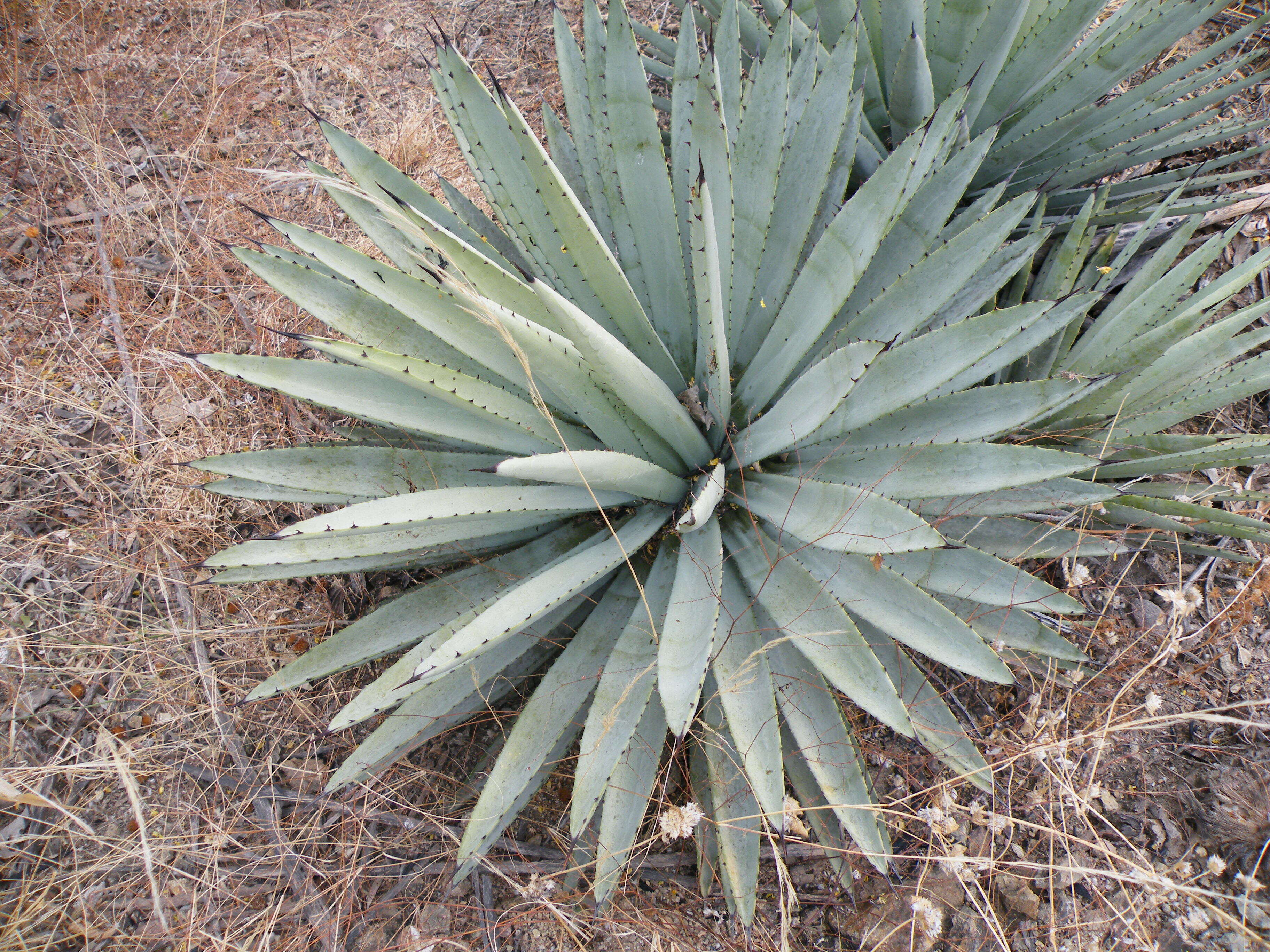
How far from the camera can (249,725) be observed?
2.30 meters

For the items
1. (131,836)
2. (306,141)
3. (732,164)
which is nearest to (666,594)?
(732,164)

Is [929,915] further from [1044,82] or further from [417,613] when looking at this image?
[1044,82]

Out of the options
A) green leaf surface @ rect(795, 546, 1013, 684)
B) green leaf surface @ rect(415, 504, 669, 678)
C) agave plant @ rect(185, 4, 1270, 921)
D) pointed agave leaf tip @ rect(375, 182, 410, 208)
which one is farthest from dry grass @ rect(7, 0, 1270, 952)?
pointed agave leaf tip @ rect(375, 182, 410, 208)

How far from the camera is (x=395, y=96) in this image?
3277 millimetres

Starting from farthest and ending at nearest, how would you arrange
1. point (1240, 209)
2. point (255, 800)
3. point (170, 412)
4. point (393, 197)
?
point (170, 412), point (1240, 209), point (255, 800), point (393, 197)

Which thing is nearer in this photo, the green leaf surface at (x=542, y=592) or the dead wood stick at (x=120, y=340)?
the green leaf surface at (x=542, y=592)

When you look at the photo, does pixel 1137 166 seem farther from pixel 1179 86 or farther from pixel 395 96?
pixel 395 96

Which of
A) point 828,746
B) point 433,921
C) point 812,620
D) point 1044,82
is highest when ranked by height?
point 1044,82

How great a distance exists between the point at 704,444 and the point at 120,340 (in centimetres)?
246

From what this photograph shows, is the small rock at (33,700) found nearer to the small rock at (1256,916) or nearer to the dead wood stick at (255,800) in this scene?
the dead wood stick at (255,800)

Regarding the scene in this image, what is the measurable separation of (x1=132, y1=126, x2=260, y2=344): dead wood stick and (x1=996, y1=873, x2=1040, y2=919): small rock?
10.2 ft

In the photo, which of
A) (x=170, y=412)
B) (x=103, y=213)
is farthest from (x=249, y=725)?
(x=103, y=213)

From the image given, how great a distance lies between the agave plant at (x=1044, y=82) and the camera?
2.09 meters

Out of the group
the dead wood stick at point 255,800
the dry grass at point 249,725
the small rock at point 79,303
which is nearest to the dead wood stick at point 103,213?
the dry grass at point 249,725
